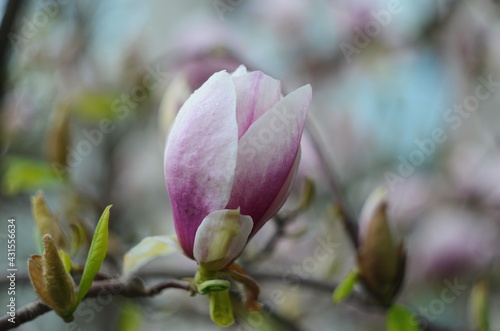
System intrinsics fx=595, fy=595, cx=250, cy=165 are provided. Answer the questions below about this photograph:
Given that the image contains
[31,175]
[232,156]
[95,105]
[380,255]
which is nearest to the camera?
[232,156]

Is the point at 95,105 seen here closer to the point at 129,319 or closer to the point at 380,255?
the point at 129,319

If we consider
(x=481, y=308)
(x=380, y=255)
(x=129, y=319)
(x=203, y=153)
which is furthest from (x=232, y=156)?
(x=129, y=319)

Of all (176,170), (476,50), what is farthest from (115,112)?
(476,50)

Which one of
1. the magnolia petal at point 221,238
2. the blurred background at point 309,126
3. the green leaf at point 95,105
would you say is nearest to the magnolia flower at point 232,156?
the magnolia petal at point 221,238

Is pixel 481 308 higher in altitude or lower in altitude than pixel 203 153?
lower

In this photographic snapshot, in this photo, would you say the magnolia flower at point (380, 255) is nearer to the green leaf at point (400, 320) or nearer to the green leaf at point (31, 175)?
the green leaf at point (400, 320)

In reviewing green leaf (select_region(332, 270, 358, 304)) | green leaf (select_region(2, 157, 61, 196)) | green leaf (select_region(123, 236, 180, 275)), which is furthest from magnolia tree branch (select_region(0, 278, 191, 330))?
green leaf (select_region(2, 157, 61, 196))

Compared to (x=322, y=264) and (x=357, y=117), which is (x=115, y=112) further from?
(x=357, y=117)
